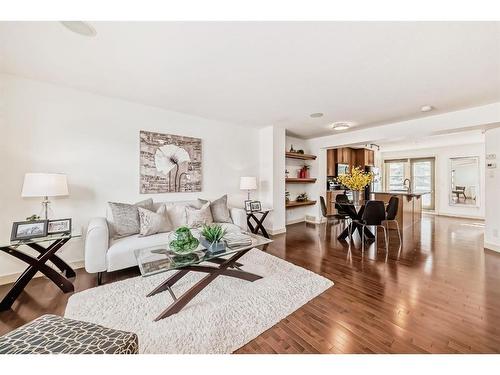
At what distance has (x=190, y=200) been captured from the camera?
3.83 metres

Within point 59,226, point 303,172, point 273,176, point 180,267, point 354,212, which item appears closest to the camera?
point 180,267

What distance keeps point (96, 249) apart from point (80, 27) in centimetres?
210

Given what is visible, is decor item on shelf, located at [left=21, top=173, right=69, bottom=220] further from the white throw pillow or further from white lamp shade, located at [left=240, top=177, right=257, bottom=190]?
white lamp shade, located at [left=240, top=177, right=257, bottom=190]

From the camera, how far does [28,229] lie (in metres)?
2.21

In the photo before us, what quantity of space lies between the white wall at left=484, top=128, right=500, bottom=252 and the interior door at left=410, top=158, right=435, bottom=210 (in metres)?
4.28

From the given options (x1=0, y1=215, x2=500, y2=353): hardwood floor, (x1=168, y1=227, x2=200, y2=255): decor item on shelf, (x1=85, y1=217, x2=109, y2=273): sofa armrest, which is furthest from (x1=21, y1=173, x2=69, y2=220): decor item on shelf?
(x1=168, y1=227, x2=200, y2=255): decor item on shelf

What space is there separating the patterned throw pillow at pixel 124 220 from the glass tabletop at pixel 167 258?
746 mm

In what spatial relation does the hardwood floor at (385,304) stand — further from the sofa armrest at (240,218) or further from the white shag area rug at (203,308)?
the sofa armrest at (240,218)

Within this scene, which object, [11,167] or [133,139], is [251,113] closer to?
[133,139]

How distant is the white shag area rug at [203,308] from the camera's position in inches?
60.1

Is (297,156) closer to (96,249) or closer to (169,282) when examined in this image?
(169,282)

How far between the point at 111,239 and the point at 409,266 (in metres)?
3.99

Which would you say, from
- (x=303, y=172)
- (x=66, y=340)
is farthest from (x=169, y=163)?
(x=303, y=172)
